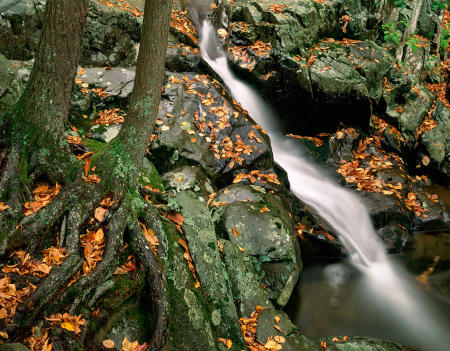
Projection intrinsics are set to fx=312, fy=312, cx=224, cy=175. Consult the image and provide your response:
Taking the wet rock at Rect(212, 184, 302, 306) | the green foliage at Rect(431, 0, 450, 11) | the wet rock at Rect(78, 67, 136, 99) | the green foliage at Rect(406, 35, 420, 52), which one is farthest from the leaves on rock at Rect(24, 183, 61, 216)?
the green foliage at Rect(431, 0, 450, 11)

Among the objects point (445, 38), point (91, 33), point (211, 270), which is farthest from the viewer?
point (445, 38)

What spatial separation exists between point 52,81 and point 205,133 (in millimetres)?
3571

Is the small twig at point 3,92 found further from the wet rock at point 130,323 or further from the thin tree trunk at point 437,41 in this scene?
the thin tree trunk at point 437,41

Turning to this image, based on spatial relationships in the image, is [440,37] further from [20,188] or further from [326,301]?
[20,188]

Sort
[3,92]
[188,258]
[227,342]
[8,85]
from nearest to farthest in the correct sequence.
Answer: [227,342] < [188,258] < [3,92] < [8,85]

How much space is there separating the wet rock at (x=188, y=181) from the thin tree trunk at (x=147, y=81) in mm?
1756

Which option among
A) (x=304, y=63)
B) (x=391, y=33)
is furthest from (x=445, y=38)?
(x=304, y=63)

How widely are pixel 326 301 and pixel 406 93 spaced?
8289 millimetres

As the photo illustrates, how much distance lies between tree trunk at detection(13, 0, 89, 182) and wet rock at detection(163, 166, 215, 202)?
7.04ft

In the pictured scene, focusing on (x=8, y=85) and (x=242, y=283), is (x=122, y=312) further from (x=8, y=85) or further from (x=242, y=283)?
(x=8, y=85)

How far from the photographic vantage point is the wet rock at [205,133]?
6.02 metres

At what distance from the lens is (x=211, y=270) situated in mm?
3604

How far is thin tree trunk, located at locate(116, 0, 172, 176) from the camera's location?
299cm

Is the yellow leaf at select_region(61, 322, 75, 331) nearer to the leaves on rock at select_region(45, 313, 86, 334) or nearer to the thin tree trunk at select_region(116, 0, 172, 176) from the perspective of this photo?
the leaves on rock at select_region(45, 313, 86, 334)
